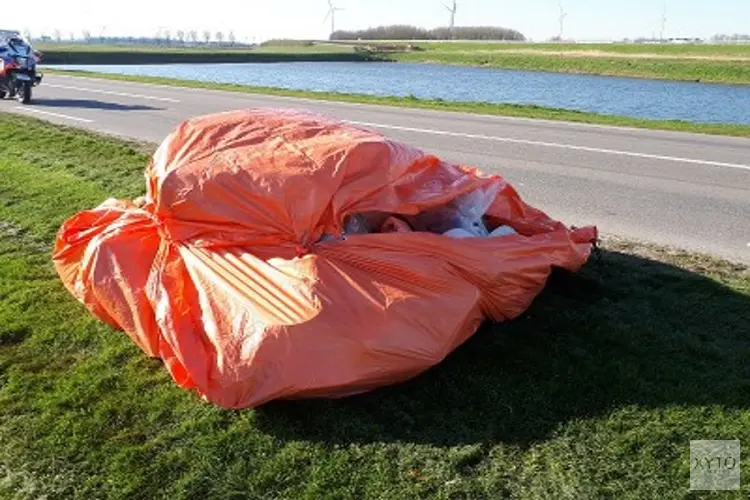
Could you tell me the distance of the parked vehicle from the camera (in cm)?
1814

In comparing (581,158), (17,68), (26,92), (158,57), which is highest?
(17,68)

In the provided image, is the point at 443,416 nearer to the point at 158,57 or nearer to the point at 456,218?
the point at 456,218

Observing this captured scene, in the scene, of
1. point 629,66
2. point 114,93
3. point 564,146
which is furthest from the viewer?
point 629,66

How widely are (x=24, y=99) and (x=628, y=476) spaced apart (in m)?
18.0

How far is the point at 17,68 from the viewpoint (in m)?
18.2

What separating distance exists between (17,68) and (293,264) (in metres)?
16.8

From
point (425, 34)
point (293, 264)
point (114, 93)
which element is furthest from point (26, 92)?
point (425, 34)

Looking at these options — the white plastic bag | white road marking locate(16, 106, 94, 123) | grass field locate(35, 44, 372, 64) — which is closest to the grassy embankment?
grass field locate(35, 44, 372, 64)

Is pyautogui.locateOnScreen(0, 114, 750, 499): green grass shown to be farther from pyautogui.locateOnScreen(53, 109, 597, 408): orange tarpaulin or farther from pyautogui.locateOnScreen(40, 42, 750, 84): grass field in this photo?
pyautogui.locateOnScreen(40, 42, 750, 84): grass field

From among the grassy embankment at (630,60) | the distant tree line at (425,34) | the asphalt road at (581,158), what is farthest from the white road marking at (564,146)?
the distant tree line at (425,34)

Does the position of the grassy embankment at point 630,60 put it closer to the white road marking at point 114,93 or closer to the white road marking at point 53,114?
the white road marking at point 114,93

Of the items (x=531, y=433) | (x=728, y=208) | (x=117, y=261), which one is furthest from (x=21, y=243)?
(x=728, y=208)

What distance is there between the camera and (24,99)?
18109 mm

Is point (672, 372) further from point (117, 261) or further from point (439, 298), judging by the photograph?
point (117, 261)
